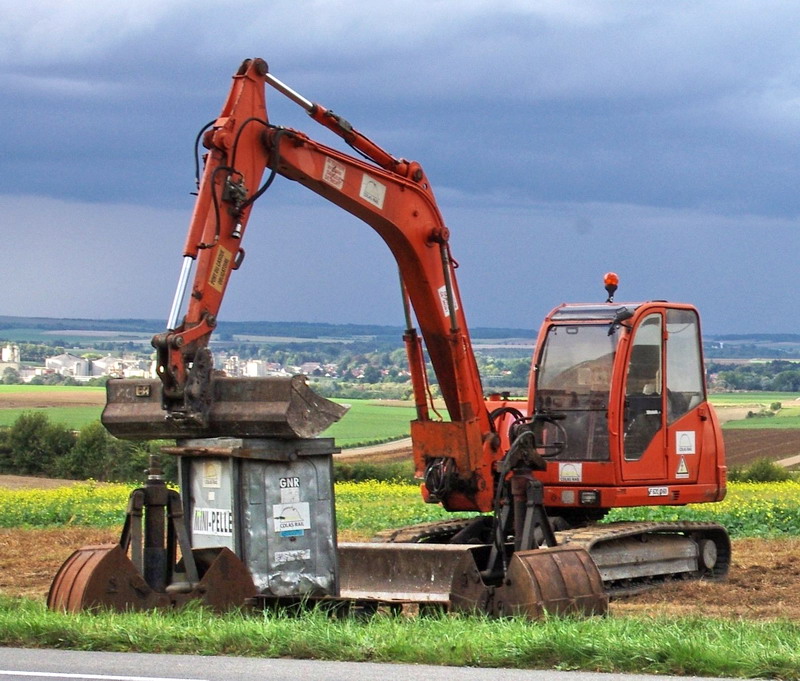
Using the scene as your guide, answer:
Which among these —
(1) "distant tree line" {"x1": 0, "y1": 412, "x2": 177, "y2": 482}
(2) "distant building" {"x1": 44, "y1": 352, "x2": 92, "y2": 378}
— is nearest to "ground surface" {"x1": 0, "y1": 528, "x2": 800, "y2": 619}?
(1) "distant tree line" {"x1": 0, "y1": 412, "x2": 177, "y2": 482}

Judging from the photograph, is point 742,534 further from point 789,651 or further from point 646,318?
point 789,651

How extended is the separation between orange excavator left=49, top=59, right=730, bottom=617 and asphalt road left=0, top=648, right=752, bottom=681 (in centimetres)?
197

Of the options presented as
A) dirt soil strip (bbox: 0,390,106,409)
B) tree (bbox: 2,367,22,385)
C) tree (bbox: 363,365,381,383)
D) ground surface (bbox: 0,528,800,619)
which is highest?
tree (bbox: 2,367,22,385)

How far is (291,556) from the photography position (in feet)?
36.6

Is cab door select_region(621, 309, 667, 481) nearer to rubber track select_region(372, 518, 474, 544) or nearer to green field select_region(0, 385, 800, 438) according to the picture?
rubber track select_region(372, 518, 474, 544)

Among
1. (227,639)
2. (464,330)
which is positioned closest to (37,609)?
(227,639)

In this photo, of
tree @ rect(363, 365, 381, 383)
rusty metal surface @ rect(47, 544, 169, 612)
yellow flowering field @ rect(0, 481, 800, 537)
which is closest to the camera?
rusty metal surface @ rect(47, 544, 169, 612)

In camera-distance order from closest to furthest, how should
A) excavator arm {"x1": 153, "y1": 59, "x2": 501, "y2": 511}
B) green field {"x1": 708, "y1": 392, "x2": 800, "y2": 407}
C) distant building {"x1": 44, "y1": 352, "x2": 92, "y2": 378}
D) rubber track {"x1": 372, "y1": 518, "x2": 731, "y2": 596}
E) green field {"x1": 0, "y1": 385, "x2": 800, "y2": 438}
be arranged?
excavator arm {"x1": 153, "y1": 59, "x2": 501, "y2": 511} < rubber track {"x1": 372, "y1": 518, "x2": 731, "y2": 596} < green field {"x1": 0, "y1": 385, "x2": 800, "y2": 438} < green field {"x1": 708, "y1": 392, "x2": 800, "y2": 407} < distant building {"x1": 44, "y1": 352, "x2": 92, "y2": 378}

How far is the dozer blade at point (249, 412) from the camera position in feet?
35.3

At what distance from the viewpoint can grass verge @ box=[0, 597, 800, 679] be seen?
8.28m

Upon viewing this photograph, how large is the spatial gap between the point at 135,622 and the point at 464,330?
5.32 m

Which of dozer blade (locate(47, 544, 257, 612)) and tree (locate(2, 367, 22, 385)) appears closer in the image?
dozer blade (locate(47, 544, 257, 612))

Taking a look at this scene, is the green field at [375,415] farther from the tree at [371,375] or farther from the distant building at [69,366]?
the distant building at [69,366]

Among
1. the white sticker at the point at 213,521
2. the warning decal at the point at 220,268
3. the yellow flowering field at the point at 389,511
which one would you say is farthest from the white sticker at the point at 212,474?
the yellow flowering field at the point at 389,511
